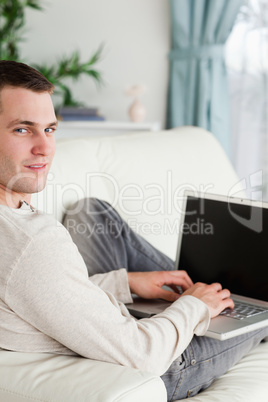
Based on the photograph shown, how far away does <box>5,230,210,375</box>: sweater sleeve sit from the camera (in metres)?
Result: 1.23

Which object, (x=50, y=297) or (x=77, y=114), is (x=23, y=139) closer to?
(x=50, y=297)

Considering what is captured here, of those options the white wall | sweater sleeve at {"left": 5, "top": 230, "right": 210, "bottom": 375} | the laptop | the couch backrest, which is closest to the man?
sweater sleeve at {"left": 5, "top": 230, "right": 210, "bottom": 375}

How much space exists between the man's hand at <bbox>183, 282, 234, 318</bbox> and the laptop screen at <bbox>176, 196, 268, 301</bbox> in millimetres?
168

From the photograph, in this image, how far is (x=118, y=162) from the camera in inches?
85.8

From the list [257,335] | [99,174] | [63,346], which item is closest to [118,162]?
[99,174]

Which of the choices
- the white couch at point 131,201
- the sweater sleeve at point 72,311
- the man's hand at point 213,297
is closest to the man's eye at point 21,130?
the sweater sleeve at point 72,311

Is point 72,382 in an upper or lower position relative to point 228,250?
lower

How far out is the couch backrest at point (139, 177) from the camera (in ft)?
6.52

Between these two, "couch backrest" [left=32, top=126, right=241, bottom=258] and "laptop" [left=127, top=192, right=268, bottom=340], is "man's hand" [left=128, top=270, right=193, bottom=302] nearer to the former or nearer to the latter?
"laptop" [left=127, top=192, right=268, bottom=340]

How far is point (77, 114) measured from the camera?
3.84 m

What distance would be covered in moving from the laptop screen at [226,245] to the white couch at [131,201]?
0.21m

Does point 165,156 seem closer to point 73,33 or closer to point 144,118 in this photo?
point 144,118

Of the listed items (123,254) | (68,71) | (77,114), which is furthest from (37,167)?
(68,71)

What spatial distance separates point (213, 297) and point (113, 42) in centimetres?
289
